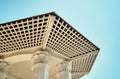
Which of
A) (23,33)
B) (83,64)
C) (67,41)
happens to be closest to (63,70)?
(67,41)

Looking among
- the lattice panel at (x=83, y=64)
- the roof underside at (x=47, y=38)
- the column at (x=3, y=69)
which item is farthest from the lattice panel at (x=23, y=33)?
the lattice panel at (x=83, y=64)

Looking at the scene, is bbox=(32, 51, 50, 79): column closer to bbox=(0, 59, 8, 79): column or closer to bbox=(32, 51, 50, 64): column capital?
bbox=(32, 51, 50, 64): column capital

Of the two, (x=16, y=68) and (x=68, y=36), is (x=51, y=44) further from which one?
(x=16, y=68)

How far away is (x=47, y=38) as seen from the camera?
35.7 ft

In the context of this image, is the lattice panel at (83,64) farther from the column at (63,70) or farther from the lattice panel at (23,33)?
the lattice panel at (23,33)

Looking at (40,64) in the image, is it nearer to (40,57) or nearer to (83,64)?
(40,57)

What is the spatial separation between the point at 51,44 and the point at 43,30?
1.17 meters

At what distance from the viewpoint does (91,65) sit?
1389cm

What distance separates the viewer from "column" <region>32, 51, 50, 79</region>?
10.5 m

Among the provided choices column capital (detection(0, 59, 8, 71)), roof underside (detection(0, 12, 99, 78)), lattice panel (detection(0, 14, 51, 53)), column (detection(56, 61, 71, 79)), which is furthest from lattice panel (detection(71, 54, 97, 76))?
column capital (detection(0, 59, 8, 71))

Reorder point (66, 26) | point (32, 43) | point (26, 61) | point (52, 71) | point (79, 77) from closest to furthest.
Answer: point (66, 26) < point (32, 43) < point (26, 61) < point (52, 71) < point (79, 77)

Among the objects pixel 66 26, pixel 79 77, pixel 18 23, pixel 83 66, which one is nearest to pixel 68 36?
pixel 66 26

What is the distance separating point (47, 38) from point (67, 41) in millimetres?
1133

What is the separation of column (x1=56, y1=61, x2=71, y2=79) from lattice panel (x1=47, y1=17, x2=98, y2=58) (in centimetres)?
55
